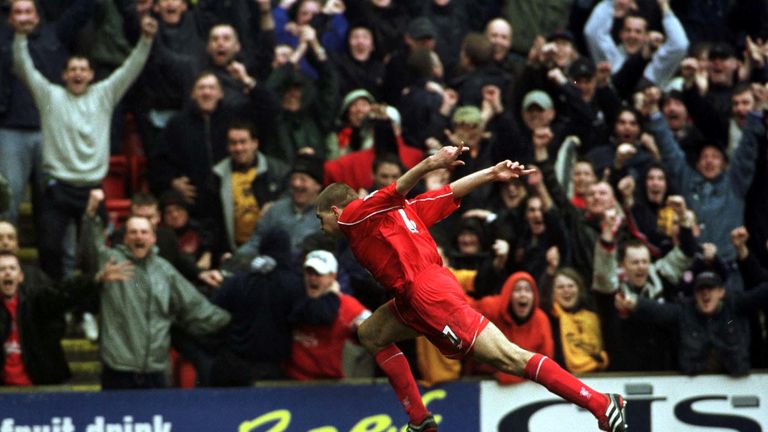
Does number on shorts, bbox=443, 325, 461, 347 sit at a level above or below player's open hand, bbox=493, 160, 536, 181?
below

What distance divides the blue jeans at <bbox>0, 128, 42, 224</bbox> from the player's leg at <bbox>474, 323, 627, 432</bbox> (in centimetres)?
528

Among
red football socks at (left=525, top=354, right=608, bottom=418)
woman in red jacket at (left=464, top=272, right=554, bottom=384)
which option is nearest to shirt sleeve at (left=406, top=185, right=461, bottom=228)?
red football socks at (left=525, top=354, right=608, bottom=418)

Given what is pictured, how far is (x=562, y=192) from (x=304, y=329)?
279cm

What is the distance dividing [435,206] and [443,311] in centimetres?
76

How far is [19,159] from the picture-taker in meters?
14.7

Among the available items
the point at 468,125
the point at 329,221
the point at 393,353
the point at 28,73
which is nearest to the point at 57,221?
the point at 28,73

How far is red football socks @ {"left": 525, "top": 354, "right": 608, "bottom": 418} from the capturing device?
1096 cm

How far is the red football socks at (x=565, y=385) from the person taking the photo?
1096 cm

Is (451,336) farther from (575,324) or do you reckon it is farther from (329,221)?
(575,324)

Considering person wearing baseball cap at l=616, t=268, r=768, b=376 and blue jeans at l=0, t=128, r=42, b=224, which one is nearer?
person wearing baseball cap at l=616, t=268, r=768, b=376

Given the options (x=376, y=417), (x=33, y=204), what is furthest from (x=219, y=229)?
(x=376, y=417)

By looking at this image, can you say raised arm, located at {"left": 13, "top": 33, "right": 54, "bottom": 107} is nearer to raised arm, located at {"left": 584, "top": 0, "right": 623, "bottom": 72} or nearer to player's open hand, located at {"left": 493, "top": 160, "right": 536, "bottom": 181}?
player's open hand, located at {"left": 493, "top": 160, "right": 536, "bottom": 181}

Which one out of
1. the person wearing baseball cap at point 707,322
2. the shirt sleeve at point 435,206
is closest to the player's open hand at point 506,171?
the shirt sleeve at point 435,206

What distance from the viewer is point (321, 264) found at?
13.0m
